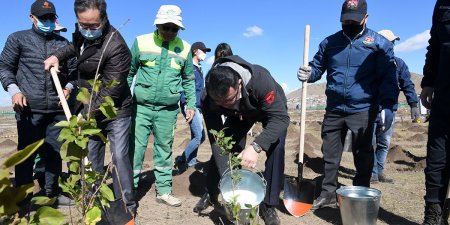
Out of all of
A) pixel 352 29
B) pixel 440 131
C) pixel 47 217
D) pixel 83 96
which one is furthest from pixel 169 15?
pixel 47 217

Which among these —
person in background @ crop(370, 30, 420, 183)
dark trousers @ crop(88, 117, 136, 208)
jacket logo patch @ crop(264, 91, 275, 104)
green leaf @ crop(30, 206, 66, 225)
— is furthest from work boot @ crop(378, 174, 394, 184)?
green leaf @ crop(30, 206, 66, 225)

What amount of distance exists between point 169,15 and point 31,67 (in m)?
1.38

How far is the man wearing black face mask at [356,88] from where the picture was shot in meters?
3.74

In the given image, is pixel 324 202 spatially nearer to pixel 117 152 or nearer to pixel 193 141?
pixel 117 152

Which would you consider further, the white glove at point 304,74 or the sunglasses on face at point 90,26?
the white glove at point 304,74

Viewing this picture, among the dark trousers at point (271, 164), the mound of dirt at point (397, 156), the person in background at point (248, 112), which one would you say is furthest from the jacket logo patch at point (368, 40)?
the mound of dirt at point (397, 156)

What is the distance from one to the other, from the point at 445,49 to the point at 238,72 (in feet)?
5.01

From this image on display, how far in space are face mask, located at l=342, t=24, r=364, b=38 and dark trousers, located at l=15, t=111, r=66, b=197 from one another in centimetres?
286

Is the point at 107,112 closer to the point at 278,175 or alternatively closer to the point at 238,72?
the point at 238,72

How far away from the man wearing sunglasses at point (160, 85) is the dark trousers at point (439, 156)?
91.2 inches

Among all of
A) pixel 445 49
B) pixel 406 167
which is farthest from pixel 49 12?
pixel 406 167

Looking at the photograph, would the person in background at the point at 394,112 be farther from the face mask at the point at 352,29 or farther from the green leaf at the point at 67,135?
the green leaf at the point at 67,135

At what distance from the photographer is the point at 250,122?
369cm

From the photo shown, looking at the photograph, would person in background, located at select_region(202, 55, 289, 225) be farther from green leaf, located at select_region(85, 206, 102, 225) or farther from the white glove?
green leaf, located at select_region(85, 206, 102, 225)
